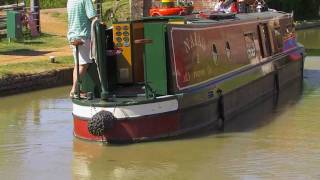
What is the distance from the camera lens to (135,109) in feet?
28.0

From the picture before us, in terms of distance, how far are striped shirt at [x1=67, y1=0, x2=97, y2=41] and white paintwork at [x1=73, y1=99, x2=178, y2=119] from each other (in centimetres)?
97

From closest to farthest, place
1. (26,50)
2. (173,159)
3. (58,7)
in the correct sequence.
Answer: (173,159) < (26,50) < (58,7)

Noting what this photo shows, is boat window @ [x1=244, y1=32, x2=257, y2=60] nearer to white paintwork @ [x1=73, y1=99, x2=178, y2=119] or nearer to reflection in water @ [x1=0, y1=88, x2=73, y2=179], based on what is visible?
reflection in water @ [x1=0, y1=88, x2=73, y2=179]

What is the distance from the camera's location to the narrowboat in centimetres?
864

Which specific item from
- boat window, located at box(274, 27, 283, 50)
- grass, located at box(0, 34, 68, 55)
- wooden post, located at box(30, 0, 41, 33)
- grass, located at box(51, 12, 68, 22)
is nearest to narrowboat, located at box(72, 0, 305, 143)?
boat window, located at box(274, 27, 283, 50)

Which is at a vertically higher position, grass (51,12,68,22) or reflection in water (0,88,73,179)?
grass (51,12,68,22)

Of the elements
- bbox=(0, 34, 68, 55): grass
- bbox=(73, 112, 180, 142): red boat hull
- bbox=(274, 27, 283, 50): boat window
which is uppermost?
bbox=(274, 27, 283, 50): boat window

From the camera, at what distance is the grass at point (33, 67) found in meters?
13.2

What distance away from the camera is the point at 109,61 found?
9453mm

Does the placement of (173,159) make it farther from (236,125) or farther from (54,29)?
(54,29)

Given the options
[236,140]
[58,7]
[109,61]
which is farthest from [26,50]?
[58,7]

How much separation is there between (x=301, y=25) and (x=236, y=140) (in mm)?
28303

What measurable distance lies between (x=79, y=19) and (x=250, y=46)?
4177 mm

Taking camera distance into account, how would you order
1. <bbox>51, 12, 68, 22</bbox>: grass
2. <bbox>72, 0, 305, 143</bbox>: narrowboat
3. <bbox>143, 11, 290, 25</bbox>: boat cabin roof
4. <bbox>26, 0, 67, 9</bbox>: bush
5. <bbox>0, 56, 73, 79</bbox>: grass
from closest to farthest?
<bbox>72, 0, 305, 143</bbox>: narrowboat < <bbox>143, 11, 290, 25</bbox>: boat cabin roof < <bbox>0, 56, 73, 79</bbox>: grass < <bbox>51, 12, 68, 22</bbox>: grass < <bbox>26, 0, 67, 9</bbox>: bush
